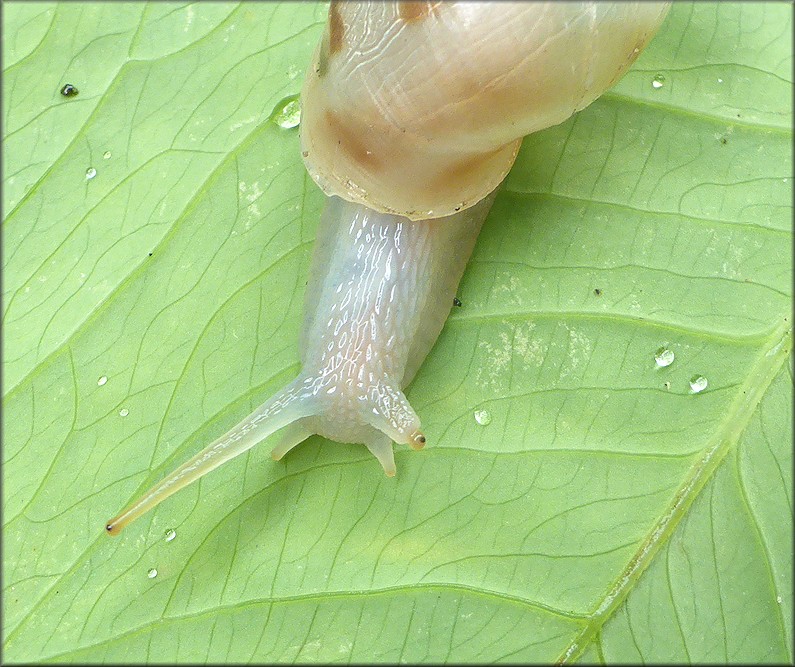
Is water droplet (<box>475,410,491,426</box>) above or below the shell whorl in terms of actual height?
below

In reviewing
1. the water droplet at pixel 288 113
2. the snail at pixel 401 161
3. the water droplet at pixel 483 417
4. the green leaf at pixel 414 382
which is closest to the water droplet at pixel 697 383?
the green leaf at pixel 414 382

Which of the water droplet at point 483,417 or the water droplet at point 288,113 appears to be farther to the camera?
the water droplet at point 288,113

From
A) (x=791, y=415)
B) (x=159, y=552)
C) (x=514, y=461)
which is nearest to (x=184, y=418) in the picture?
(x=159, y=552)

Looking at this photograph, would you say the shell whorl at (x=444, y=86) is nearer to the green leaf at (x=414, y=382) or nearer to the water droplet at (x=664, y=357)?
the green leaf at (x=414, y=382)

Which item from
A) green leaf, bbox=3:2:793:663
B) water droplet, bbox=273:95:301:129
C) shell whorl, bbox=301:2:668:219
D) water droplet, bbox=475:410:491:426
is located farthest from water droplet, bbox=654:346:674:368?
water droplet, bbox=273:95:301:129

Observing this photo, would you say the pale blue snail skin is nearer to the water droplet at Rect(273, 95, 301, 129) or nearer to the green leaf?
the green leaf

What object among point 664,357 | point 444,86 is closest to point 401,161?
point 444,86

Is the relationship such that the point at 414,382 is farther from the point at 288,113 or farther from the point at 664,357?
the point at 288,113
